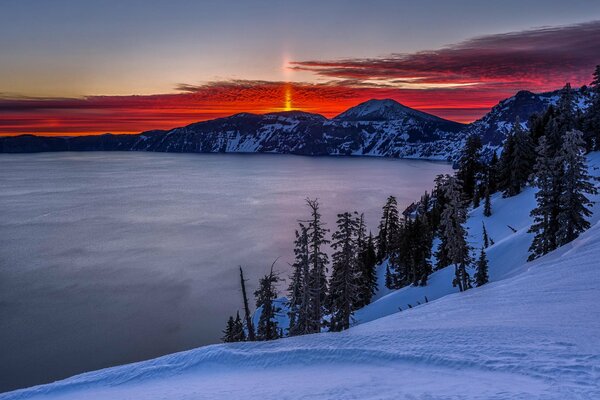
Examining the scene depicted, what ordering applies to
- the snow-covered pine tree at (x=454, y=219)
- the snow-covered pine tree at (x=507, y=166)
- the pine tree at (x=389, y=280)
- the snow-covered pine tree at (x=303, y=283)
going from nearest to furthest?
the snow-covered pine tree at (x=303, y=283) < the snow-covered pine tree at (x=454, y=219) < the snow-covered pine tree at (x=507, y=166) < the pine tree at (x=389, y=280)

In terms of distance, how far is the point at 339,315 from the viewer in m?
Result: 30.3

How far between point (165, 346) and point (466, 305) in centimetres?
3419

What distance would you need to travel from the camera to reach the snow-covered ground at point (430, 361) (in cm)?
687

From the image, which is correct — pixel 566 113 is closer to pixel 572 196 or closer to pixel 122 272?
pixel 572 196

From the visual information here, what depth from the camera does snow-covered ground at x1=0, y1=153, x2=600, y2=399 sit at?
6.87 meters

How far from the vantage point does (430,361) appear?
855 cm

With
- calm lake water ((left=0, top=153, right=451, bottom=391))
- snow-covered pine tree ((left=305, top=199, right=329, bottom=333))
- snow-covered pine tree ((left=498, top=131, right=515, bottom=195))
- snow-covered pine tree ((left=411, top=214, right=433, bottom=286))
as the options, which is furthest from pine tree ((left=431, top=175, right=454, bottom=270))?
calm lake water ((left=0, top=153, right=451, bottom=391))

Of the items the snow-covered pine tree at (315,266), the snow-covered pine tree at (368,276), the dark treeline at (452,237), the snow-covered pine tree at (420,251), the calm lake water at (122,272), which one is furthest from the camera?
the snow-covered pine tree at (368,276)

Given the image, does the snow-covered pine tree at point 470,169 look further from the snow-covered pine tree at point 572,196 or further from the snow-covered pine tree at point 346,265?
the snow-covered pine tree at point 346,265

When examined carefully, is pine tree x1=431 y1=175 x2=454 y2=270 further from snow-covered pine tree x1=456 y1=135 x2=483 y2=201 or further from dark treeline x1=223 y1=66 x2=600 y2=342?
snow-covered pine tree x1=456 y1=135 x2=483 y2=201

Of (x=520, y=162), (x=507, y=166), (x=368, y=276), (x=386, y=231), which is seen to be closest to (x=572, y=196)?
(x=520, y=162)

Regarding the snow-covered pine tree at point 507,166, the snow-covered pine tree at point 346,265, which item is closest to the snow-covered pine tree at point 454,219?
the snow-covered pine tree at point 346,265

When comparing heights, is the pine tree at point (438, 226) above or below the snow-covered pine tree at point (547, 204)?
below

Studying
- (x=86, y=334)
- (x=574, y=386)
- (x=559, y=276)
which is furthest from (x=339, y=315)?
(x=86, y=334)
